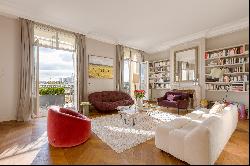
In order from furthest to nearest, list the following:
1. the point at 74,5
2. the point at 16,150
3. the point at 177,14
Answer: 1. the point at 177,14
2. the point at 74,5
3. the point at 16,150

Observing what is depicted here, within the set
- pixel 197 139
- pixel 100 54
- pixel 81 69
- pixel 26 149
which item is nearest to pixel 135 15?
pixel 100 54

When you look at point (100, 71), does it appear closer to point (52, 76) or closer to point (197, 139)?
point (52, 76)

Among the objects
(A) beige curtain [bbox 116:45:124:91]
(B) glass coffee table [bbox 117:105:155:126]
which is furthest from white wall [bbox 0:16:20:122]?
(A) beige curtain [bbox 116:45:124:91]

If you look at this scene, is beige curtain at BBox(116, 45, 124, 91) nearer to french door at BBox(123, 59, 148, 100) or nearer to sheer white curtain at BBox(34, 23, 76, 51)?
french door at BBox(123, 59, 148, 100)

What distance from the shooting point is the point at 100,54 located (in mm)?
7035

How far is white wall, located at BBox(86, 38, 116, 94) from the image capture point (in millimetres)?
6680

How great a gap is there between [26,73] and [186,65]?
6111 millimetres

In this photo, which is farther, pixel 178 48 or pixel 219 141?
pixel 178 48

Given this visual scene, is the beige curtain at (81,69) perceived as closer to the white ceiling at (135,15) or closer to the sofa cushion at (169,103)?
the white ceiling at (135,15)

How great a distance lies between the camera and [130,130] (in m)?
3.78

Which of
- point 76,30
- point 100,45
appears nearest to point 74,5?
point 76,30

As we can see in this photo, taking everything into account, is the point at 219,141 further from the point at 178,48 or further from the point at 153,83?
the point at 153,83

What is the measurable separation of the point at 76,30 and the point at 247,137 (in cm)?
604

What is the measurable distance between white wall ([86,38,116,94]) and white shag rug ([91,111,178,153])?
2.55 m
